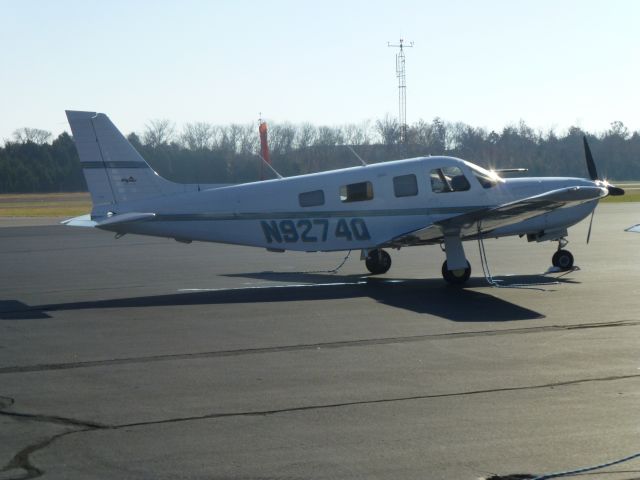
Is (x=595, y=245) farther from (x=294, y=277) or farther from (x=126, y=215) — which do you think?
(x=126, y=215)

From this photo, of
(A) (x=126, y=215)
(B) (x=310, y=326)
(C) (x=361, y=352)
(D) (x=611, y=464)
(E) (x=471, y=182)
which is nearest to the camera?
(D) (x=611, y=464)

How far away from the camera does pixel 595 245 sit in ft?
85.7

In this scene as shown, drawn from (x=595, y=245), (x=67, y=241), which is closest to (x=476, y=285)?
(x=595, y=245)

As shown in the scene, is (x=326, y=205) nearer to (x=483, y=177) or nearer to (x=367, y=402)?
(x=483, y=177)

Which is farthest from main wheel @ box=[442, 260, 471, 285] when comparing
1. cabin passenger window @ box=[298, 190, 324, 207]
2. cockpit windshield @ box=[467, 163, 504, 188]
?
cabin passenger window @ box=[298, 190, 324, 207]

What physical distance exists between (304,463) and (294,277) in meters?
13.0

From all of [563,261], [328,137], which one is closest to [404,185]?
[563,261]

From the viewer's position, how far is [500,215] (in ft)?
55.1

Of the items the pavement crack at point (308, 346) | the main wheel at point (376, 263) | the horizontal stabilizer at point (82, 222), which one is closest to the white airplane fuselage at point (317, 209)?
the horizontal stabilizer at point (82, 222)

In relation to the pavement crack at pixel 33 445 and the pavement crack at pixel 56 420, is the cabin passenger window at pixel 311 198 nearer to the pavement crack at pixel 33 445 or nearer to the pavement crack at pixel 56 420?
the pavement crack at pixel 33 445

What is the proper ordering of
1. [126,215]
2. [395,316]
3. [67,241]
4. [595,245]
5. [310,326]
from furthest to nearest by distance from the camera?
[67,241] < [595,245] < [126,215] < [395,316] < [310,326]

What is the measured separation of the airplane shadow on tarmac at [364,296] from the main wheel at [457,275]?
0.16 metres

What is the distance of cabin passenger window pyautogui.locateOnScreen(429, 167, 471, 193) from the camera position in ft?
59.2

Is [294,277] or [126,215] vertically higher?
[126,215]
